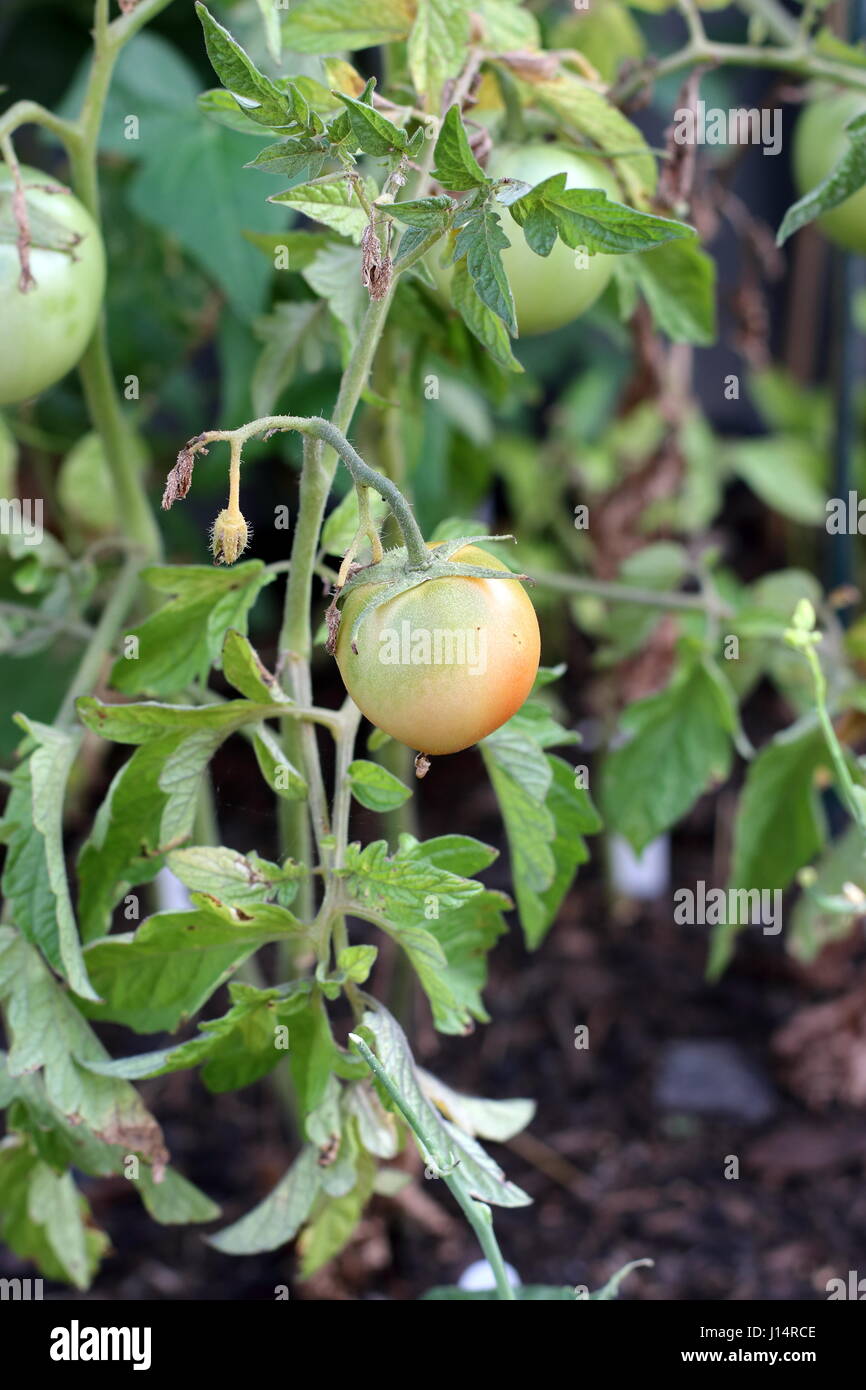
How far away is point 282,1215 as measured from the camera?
57 centimetres

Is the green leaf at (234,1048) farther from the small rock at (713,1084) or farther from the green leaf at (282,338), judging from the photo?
the small rock at (713,1084)

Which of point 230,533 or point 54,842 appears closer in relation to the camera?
point 230,533

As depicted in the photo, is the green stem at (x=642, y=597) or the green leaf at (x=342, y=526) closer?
the green leaf at (x=342, y=526)

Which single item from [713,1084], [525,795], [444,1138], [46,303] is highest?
[46,303]

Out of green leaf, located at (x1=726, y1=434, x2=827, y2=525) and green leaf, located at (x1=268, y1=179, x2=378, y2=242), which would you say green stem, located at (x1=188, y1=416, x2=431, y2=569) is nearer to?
green leaf, located at (x1=268, y1=179, x2=378, y2=242)

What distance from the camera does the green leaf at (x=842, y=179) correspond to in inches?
19.0

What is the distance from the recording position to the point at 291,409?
819mm

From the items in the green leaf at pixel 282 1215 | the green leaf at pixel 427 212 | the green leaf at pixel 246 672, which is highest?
the green leaf at pixel 427 212

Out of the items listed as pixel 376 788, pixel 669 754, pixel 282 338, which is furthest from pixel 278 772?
pixel 669 754

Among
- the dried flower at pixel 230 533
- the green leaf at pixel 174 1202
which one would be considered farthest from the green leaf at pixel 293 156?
the green leaf at pixel 174 1202

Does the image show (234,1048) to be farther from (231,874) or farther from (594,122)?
(594,122)

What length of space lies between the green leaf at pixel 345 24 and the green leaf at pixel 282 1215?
1.62 feet

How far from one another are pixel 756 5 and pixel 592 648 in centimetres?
83

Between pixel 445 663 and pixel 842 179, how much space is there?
263mm
